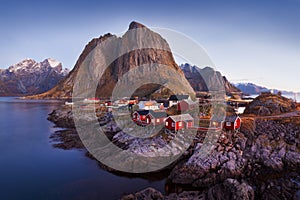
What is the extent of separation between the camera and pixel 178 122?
23.2 metres

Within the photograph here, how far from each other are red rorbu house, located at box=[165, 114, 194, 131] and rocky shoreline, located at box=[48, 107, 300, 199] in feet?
11.0

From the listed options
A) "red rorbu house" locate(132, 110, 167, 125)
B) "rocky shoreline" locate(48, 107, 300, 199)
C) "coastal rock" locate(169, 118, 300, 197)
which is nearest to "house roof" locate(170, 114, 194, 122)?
"red rorbu house" locate(132, 110, 167, 125)

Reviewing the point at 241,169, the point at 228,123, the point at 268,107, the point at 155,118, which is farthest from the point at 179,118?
the point at 268,107

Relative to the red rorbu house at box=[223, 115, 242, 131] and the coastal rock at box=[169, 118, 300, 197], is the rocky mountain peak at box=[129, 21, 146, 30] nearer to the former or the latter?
the red rorbu house at box=[223, 115, 242, 131]

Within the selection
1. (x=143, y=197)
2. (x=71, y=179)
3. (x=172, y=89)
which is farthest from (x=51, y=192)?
(x=172, y=89)

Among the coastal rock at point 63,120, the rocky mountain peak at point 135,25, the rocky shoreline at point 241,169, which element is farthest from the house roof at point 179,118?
the rocky mountain peak at point 135,25

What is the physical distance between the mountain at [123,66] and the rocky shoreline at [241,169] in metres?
73.9

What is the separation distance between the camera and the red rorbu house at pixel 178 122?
23.1 m

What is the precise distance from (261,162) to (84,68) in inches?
5701

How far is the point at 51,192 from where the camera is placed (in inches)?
590

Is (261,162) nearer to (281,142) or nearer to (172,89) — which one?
(281,142)

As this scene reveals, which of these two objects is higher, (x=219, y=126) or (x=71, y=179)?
(x=219, y=126)

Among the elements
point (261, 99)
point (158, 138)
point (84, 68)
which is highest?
point (84, 68)

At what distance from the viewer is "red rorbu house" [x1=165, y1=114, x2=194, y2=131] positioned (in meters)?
23.1
